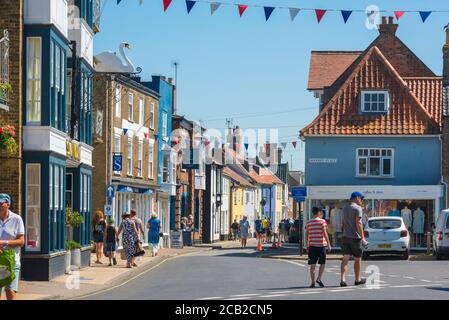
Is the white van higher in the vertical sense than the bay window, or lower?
lower

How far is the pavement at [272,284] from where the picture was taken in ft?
70.8

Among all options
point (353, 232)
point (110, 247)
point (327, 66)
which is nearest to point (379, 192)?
point (327, 66)

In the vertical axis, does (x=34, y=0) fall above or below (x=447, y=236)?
above

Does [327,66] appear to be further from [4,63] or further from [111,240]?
[4,63]

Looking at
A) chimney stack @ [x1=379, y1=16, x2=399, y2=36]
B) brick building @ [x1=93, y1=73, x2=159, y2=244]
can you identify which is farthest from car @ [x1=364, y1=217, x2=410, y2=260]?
chimney stack @ [x1=379, y1=16, x2=399, y2=36]

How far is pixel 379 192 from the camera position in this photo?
49.8 meters

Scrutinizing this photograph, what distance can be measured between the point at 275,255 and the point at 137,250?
1213cm

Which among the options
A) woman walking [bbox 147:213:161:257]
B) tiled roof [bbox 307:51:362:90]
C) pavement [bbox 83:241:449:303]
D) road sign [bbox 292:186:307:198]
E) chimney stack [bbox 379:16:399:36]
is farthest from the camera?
tiled roof [bbox 307:51:362:90]

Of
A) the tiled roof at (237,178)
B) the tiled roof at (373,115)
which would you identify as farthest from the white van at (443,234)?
the tiled roof at (237,178)

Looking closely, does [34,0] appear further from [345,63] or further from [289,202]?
[289,202]

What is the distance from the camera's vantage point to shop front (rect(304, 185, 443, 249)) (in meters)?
49.2

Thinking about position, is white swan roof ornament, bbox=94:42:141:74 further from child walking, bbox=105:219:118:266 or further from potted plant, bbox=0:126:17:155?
potted plant, bbox=0:126:17:155

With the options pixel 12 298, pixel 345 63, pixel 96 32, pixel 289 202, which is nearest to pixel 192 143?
pixel 345 63

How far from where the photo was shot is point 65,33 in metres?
30.3
